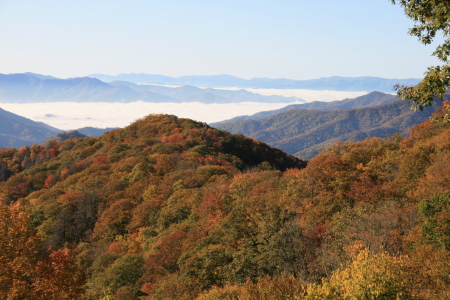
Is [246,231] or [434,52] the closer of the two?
[434,52]

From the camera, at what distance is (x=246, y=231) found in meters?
37.9

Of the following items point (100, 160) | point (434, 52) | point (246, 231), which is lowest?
point (100, 160)

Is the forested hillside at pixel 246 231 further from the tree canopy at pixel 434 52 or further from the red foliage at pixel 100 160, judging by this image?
the red foliage at pixel 100 160

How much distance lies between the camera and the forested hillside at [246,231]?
22781mm

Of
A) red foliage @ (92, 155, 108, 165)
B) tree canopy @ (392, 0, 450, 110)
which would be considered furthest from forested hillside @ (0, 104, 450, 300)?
red foliage @ (92, 155, 108, 165)

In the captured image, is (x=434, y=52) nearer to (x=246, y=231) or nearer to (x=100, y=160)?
(x=246, y=231)

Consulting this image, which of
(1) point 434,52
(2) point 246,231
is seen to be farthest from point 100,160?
(1) point 434,52

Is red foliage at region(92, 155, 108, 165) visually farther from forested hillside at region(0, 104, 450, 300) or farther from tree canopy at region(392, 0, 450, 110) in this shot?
tree canopy at region(392, 0, 450, 110)

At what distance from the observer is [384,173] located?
52344mm

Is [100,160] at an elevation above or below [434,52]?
below

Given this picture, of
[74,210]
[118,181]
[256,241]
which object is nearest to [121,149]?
[118,181]

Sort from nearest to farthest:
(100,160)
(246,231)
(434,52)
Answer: (434,52) < (246,231) < (100,160)

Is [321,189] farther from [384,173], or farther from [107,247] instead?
[107,247]

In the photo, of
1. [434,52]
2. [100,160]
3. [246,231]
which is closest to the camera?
[434,52]
